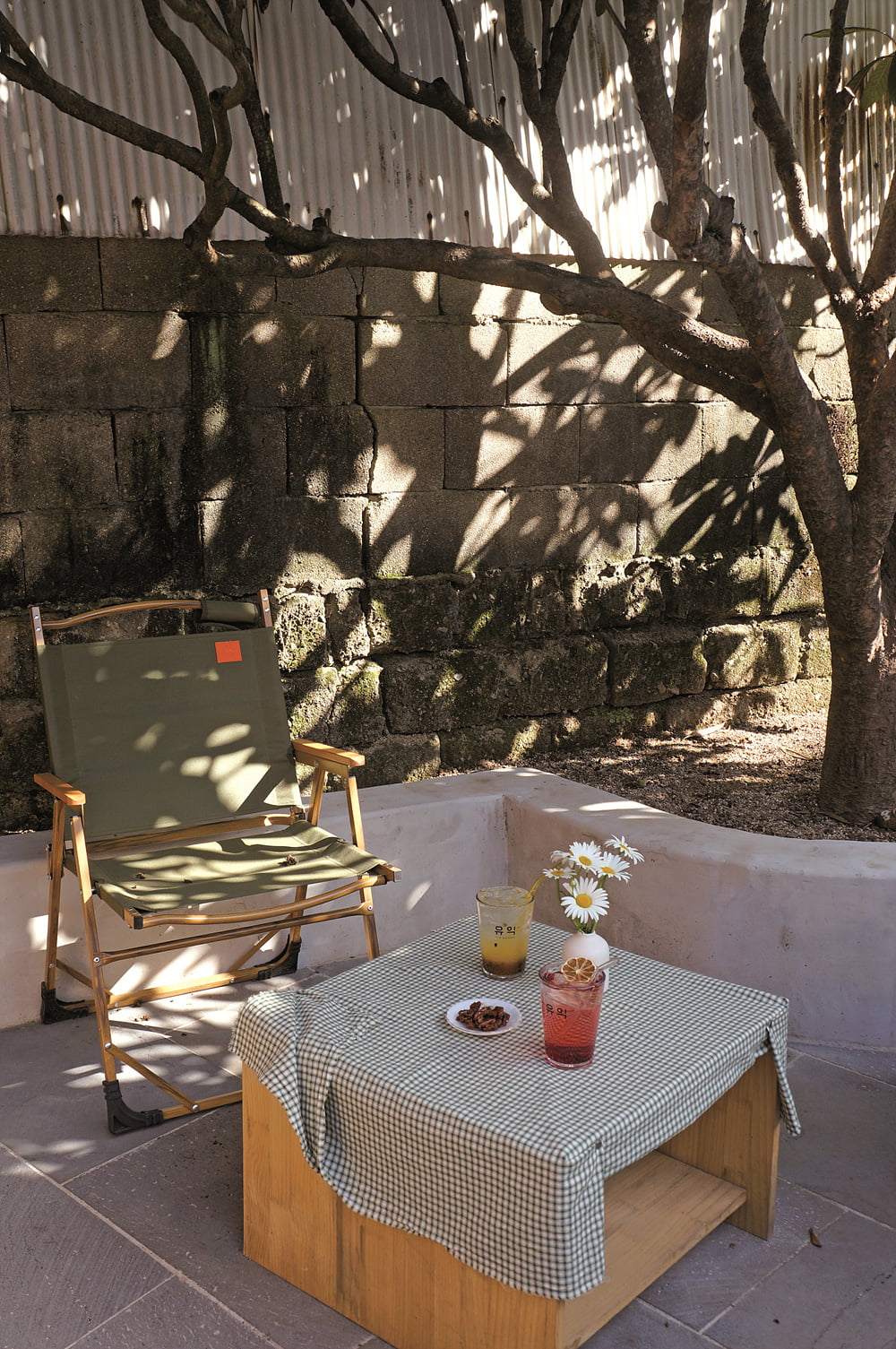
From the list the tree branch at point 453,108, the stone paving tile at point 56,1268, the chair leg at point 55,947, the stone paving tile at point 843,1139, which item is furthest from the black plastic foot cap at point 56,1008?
the tree branch at point 453,108

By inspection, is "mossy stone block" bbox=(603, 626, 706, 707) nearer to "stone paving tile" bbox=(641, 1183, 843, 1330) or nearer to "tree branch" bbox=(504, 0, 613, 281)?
"tree branch" bbox=(504, 0, 613, 281)

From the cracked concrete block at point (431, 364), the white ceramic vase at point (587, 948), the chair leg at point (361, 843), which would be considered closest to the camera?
the white ceramic vase at point (587, 948)

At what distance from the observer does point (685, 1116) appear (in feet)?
6.67

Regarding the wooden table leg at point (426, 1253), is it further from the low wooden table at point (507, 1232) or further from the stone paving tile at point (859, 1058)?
the stone paving tile at point (859, 1058)

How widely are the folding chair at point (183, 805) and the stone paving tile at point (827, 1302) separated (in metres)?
1.23

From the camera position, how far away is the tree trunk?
144 inches

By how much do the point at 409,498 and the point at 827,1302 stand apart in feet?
9.26

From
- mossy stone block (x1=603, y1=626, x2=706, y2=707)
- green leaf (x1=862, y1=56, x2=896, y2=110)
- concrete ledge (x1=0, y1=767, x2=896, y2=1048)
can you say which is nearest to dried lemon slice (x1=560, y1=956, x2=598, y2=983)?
concrete ledge (x1=0, y1=767, x2=896, y2=1048)

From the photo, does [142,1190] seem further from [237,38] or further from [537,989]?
[237,38]

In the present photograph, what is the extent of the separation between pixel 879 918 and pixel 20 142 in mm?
3241

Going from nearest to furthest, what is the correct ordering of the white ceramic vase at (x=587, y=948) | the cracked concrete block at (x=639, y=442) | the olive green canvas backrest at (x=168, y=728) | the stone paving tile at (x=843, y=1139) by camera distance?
the white ceramic vase at (x=587, y=948) → the stone paving tile at (x=843, y=1139) → the olive green canvas backrest at (x=168, y=728) → the cracked concrete block at (x=639, y=442)

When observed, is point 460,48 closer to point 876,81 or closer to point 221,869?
point 876,81

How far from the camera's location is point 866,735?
3682 mm

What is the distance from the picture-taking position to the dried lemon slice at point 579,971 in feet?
6.82
